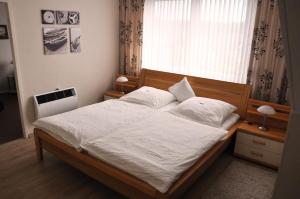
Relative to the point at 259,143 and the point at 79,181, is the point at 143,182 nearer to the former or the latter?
the point at 79,181

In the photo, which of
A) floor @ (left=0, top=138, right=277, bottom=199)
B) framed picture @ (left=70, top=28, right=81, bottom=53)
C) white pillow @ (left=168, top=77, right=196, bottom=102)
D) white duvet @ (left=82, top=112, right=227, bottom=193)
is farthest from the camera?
framed picture @ (left=70, top=28, right=81, bottom=53)

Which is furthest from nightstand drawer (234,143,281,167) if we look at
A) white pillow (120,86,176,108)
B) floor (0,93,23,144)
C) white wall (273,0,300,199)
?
floor (0,93,23,144)

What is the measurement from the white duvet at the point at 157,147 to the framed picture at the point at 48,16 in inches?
88.3

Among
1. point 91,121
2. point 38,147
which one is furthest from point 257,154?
point 38,147

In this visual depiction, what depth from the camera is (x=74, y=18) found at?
14.4 feet

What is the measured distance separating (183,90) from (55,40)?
2.36 metres

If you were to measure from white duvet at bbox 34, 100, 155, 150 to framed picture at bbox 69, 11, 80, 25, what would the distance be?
1606 mm

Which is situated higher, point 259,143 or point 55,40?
point 55,40

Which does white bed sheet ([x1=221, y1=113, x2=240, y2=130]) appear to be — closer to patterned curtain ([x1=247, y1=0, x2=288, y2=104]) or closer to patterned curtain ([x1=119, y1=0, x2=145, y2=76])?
patterned curtain ([x1=247, y1=0, x2=288, y2=104])

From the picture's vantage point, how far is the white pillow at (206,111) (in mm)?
3557

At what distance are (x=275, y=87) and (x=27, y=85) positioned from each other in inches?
152

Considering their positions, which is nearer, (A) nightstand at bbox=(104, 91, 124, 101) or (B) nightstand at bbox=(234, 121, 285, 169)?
(B) nightstand at bbox=(234, 121, 285, 169)

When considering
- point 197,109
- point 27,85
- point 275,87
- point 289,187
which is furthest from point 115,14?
point 289,187

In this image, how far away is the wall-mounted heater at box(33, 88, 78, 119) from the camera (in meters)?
4.07
